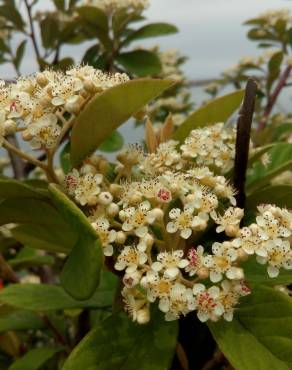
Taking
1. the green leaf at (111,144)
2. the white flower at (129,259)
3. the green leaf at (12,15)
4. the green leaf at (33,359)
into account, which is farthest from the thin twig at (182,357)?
the green leaf at (12,15)

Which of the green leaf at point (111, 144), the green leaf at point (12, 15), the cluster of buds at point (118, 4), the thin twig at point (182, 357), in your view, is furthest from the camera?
the green leaf at point (12, 15)

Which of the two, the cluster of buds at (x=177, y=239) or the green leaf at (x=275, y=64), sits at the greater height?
the cluster of buds at (x=177, y=239)

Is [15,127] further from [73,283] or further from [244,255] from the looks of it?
[244,255]

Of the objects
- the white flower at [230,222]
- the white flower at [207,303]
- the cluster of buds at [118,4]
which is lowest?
the cluster of buds at [118,4]

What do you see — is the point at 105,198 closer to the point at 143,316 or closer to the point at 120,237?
the point at 120,237

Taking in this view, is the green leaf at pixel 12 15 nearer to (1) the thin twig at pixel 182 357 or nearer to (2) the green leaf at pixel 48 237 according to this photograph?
(2) the green leaf at pixel 48 237

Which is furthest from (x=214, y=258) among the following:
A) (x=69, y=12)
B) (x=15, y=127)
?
(x=69, y=12)
